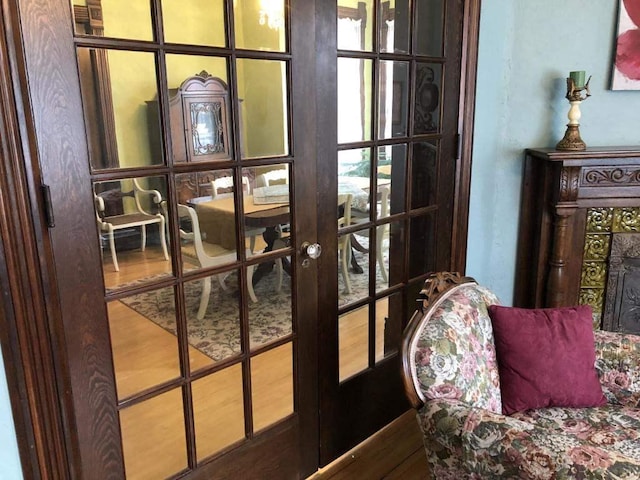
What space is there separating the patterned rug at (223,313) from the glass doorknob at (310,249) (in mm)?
107

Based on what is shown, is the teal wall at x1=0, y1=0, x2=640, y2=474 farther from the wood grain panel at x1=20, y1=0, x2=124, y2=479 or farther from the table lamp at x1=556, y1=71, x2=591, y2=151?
the wood grain panel at x1=20, y1=0, x2=124, y2=479

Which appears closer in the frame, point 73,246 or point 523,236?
point 73,246

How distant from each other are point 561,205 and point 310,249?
4.56ft

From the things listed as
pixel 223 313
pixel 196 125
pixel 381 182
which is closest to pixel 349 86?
pixel 381 182

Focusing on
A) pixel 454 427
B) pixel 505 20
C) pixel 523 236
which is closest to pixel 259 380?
pixel 454 427

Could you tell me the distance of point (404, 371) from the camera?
143 centimetres

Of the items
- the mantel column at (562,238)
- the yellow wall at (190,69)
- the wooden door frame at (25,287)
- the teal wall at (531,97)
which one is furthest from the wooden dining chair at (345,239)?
the mantel column at (562,238)

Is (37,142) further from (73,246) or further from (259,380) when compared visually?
(259,380)

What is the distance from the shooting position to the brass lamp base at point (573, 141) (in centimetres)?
248

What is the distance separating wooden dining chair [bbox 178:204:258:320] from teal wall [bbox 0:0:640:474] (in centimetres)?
143

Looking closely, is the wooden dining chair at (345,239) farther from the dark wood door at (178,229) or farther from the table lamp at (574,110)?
the table lamp at (574,110)

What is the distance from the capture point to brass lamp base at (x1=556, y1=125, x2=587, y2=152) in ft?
8.14

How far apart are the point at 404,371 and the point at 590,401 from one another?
720 mm

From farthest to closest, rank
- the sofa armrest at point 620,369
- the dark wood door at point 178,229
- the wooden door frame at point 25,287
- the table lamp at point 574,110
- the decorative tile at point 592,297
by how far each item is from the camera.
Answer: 1. the decorative tile at point 592,297
2. the table lamp at point 574,110
3. the sofa armrest at point 620,369
4. the dark wood door at point 178,229
5. the wooden door frame at point 25,287
